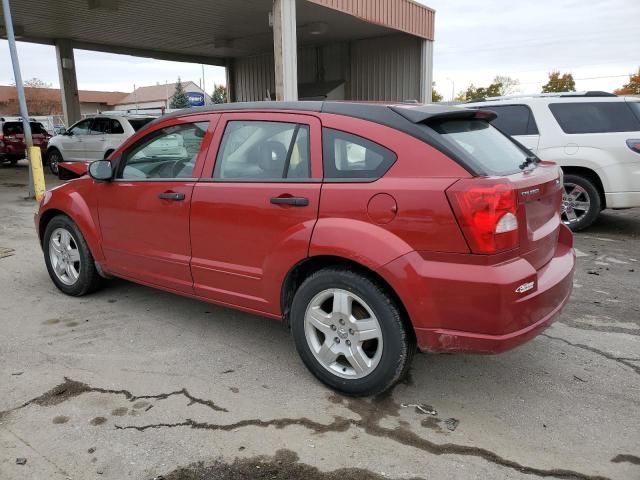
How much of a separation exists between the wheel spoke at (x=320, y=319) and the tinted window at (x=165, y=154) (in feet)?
4.50

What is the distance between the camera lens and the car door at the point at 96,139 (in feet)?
45.5

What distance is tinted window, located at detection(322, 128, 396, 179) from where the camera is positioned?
111 inches

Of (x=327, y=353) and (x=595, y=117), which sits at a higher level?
(x=595, y=117)

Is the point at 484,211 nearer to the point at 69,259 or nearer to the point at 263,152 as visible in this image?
the point at 263,152

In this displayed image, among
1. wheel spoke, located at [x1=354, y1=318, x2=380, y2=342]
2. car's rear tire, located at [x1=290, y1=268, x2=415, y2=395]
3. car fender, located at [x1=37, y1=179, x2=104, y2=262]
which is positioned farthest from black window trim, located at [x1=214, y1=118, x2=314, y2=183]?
car fender, located at [x1=37, y1=179, x2=104, y2=262]

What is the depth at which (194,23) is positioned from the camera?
16.2m

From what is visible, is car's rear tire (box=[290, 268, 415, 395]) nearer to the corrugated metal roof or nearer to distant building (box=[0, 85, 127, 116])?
the corrugated metal roof

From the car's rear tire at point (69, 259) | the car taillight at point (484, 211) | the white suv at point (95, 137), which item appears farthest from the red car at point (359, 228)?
the white suv at point (95, 137)

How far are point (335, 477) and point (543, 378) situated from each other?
1602 mm

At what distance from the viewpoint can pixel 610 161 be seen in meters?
6.82

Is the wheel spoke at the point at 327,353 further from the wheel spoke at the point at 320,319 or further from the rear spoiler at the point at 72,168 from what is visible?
the rear spoiler at the point at 72,168

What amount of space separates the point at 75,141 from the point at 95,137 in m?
0.97

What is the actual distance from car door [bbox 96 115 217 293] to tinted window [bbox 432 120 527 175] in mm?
1634

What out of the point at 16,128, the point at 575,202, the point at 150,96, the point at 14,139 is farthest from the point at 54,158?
the point at 150,96
